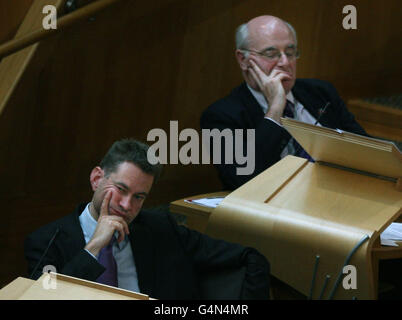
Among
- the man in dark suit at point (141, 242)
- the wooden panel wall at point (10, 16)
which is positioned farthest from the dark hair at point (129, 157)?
the wooden panel wall at point (10, 16)

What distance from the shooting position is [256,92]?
3.38 meters

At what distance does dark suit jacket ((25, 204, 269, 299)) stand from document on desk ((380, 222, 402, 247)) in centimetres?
45

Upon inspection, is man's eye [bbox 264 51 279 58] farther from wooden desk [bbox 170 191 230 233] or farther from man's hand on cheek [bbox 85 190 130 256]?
man's hand on cheek [bbox 85 190 130 256]

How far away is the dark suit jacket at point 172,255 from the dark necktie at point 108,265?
0.20 feet

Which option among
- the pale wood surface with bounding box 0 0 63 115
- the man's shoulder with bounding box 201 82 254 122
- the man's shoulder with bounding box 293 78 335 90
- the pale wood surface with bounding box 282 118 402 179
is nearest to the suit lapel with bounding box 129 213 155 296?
the pale wood surface with bounding box 282 118 402 179

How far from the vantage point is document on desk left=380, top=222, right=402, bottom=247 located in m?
2.51

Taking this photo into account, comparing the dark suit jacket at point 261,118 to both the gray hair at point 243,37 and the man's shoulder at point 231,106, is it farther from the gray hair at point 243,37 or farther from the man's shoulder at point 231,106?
the gray hair at point 243,37

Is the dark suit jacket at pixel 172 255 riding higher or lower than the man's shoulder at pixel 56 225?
lower

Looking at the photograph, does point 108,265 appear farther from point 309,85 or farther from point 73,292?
point 309,85

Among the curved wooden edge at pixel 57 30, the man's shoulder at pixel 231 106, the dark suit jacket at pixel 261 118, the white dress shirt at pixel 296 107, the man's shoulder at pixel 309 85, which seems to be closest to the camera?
the curved wooden edge at pixel 57 30

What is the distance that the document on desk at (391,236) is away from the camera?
2.51 metres

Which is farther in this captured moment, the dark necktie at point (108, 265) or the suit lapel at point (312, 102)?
the suit lapel at point (312, 102)

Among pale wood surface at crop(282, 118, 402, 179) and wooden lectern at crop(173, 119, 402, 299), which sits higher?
pale wood surface at crop(282, 118, 402, 179)
